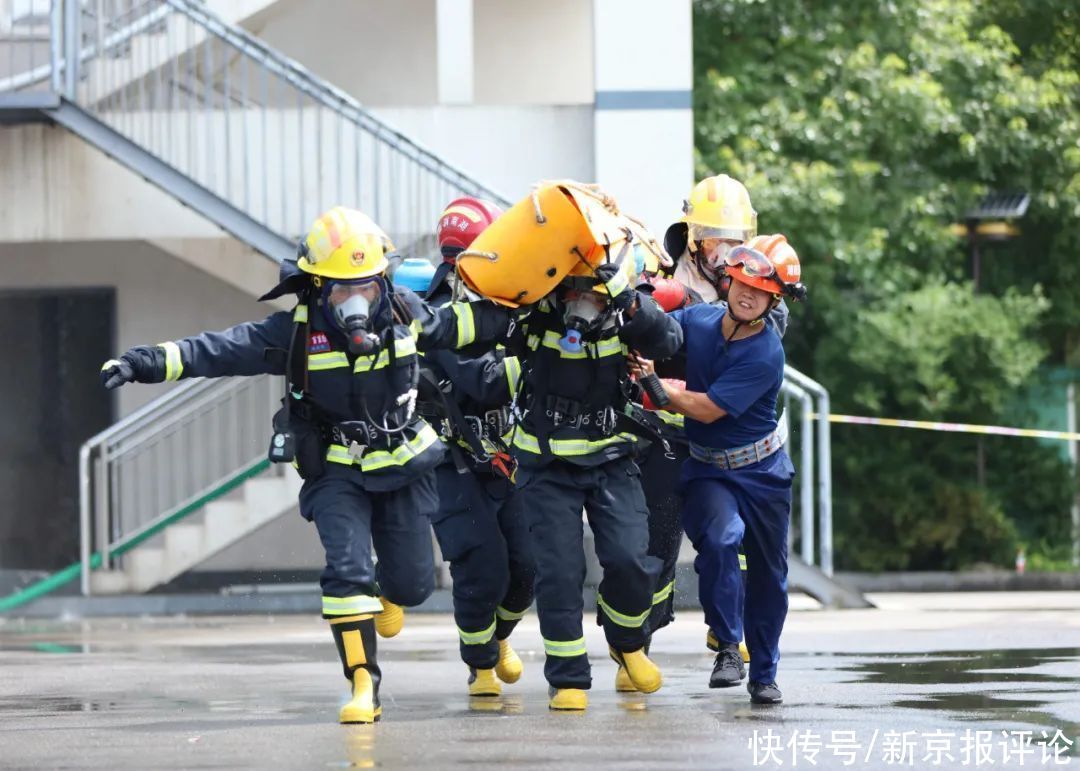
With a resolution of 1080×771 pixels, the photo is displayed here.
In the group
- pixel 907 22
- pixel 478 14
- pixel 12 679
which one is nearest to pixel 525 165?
pixel 478 14

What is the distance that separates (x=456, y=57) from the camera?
1747 centimetres

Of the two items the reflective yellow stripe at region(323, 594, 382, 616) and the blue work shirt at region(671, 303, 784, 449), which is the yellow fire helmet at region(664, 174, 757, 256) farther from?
the reflective yellow stripe at region(323, 594, 382, 616)

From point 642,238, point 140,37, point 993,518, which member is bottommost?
point 993,518

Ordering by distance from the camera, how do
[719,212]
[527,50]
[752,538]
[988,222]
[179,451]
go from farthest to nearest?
1. [988,222]
2. [527,50]
3. [179,451]
4. [719,212]
5. [752,538]

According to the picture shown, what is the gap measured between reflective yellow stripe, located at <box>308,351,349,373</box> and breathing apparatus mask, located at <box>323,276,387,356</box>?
0.08 m

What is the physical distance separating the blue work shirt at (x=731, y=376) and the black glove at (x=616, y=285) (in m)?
0.51

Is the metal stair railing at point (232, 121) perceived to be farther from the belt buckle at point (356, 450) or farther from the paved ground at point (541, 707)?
the belt buckle at point (356, 450)

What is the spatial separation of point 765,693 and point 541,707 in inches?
32.3

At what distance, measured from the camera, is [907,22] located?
70.2ft

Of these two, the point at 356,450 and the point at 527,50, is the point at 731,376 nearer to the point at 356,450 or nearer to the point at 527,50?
the point at 356,450

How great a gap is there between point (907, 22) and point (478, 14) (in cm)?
440

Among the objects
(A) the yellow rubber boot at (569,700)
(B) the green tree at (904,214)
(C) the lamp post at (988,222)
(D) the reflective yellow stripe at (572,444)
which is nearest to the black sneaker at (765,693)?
(A) the yellow rubber boot at (569,700)

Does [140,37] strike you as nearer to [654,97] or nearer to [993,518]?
[654,97]

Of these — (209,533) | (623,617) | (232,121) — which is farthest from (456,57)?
(623,617)
